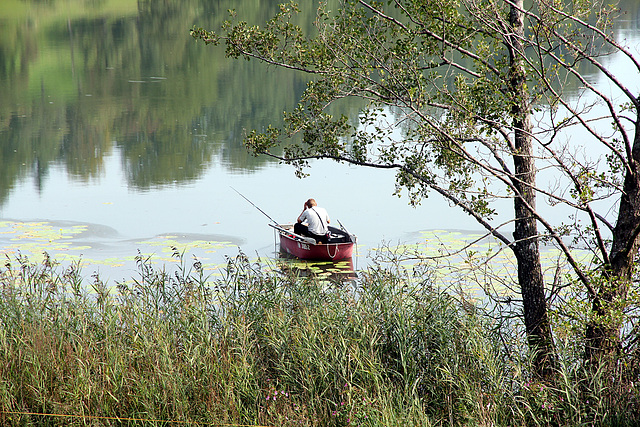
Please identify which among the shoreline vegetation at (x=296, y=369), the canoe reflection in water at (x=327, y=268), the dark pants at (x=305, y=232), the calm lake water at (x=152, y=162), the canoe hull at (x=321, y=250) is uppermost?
the calm lake water at (x=152, y=162)

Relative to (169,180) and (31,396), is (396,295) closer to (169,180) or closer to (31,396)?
(31,396)

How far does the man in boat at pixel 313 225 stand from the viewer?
1210 cm

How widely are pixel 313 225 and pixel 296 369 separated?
6.90 metres

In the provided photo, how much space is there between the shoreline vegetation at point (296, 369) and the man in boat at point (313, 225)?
6018mm

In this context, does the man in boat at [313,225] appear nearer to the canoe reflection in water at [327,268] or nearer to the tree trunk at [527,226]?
the canoe reflection in water at [327,268]

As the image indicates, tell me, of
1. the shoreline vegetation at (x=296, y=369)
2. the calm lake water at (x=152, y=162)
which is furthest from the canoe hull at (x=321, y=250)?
the shoreline vegetation at (x=296, y=369)

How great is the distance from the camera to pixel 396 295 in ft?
19.4

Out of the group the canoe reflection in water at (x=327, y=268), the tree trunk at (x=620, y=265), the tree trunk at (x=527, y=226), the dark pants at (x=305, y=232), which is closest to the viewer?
the tree trunk at (x=620, y=265)

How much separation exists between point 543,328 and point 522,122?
5.27 feet

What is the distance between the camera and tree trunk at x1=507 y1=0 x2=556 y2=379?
5.53 meters

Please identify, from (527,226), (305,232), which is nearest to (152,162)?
(305,232)

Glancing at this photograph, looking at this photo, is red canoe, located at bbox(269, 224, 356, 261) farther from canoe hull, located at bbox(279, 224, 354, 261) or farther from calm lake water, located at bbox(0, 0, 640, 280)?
calm lake water, located at bbox(0, 0, 640, 280)

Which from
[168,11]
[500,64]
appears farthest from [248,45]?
[168,11]

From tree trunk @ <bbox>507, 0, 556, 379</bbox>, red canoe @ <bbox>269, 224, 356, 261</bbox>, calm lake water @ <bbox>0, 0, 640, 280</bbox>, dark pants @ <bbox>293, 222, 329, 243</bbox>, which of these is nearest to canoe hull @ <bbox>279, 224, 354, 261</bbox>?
red canoe @ <bbox>269, 224, 356, 261</bbox>
